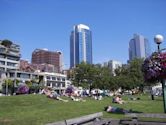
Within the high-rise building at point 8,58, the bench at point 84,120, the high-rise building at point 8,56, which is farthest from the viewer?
the high-rise building at point 8,56

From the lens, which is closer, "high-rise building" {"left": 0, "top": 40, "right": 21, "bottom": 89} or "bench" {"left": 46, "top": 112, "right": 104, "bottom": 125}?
"bench" {"left": 46, "top": 112, "right": 104, "bottom": 125}

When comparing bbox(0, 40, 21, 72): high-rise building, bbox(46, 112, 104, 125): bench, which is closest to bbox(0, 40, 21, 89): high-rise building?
bbox(0, 40, 21, 72): high-rise building

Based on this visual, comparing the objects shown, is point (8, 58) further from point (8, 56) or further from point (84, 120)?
point (84, 120)

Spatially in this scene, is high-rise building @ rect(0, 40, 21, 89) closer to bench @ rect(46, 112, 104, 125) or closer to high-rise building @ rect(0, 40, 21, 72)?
high-rise building @ rect(0, 40, 21, 72)

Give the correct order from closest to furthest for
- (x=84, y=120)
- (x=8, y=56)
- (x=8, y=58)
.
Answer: (x=84, y=120)
(x=8, y=56)
(x=8, y=58)

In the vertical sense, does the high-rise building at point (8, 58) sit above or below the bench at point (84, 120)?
above

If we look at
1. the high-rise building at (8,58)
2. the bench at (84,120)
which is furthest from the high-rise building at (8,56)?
the bench at (84,120)

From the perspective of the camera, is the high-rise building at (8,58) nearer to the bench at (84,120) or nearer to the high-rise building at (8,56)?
the high-rise building at (8,56)

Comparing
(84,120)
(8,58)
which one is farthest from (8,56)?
(84,120)

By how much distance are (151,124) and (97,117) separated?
2646 mm

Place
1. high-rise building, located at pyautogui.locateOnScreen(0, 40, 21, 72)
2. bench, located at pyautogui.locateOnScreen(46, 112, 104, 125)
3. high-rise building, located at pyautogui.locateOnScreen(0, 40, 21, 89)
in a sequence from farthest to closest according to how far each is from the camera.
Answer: high-rise building, located at pyautogui.locateOnScreen(0, 40, 21, 72) < high-rise building, located at pyautogui.locateOnScreen(0, 40, 21, 89) < bench, located at pyautogui.locateOnScreen(46, 112, 104, 125)

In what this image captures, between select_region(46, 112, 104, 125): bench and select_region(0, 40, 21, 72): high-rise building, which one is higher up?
select_region(0, 40, 21, 72): high-rise building

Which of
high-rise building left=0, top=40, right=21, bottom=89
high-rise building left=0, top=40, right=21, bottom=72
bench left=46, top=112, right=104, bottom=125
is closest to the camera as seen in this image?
bench left=46, top=112, right=104, bottom=125

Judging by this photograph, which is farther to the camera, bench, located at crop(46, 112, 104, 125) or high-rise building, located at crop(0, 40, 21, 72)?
high-rise building, located at crop(0, 40, 21, 72)
